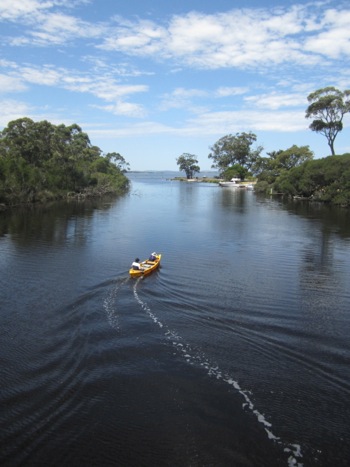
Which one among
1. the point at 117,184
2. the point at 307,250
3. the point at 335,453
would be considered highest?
the point at 117,184

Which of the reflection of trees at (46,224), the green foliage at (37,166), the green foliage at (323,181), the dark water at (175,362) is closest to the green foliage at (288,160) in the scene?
the green foliage at (323,181)

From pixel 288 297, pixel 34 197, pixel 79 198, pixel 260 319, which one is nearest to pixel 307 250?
pixel 288 297

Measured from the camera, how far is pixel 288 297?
2050cm

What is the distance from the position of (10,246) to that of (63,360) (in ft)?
69.1

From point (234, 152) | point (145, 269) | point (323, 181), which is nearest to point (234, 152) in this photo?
point (234, 152)

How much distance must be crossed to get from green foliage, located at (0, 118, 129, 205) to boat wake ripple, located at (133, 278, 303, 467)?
48967 millimetres

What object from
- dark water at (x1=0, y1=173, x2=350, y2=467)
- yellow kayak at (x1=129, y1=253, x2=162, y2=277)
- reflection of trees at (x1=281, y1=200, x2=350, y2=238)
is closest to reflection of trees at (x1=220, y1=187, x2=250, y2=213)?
reflection of trees at (x1=281, y1=200, x2=350, y2=238)

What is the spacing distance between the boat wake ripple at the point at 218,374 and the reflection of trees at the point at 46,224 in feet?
67.5

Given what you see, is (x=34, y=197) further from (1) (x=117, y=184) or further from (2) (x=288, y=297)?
(2) (x=288, y=297)

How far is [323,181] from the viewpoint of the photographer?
3238 inches

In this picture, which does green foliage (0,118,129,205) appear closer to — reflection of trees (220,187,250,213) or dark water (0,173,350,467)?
reflection of trees (220,187,250,213)

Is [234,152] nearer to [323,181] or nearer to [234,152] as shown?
[234,152]

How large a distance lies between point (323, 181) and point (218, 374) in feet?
254

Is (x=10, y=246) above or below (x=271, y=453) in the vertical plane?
above
